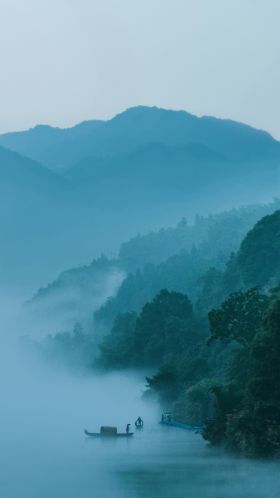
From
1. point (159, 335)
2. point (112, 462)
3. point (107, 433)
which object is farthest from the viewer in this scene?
point (159, 335)

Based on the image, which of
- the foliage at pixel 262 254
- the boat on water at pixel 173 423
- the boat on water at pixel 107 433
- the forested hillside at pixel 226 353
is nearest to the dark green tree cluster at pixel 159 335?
the forested hillside at pixel 226 353

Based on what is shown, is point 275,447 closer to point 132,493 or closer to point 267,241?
point 132,493

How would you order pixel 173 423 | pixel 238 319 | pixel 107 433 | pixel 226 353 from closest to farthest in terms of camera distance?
pixel 238 319 → pixel 107 433 → pixel 173 423 → pixel 226 353

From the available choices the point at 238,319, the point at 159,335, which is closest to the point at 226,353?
the point at 159,335

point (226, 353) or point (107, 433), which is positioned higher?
point (226, 353)

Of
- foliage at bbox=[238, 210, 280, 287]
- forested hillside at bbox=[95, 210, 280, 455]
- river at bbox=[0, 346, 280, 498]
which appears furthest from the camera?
foliage at bbox=[238, 210, 280, 287]

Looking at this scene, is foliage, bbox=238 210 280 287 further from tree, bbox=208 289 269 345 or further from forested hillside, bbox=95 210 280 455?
tree, bbox=208 289 269 345

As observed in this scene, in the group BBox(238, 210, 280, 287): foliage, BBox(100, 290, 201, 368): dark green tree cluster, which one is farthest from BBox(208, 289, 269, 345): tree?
BBox(100, 290, 201, 368): dark green tree cluster

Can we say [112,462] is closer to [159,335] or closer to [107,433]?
[107,433]

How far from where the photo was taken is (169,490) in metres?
47.5

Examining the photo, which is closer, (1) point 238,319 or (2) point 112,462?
(2) point 112,462

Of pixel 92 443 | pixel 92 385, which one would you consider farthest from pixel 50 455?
pixel 92 385

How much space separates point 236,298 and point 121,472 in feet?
69.4

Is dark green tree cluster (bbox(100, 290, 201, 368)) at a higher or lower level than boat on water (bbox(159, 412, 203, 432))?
higher
